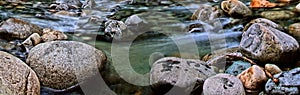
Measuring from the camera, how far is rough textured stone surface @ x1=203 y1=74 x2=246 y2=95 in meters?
3.37

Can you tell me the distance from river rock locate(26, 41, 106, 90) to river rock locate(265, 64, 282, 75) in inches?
71.9

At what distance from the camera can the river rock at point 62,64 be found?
3.68 meters

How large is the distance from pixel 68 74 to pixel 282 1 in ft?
14.8

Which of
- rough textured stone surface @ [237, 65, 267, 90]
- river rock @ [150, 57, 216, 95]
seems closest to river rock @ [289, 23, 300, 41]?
rough textured stone surface @ [237, 65, 267, 90]

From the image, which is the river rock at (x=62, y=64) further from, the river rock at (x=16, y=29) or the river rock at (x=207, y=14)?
the river rock at (x=207, y=14)

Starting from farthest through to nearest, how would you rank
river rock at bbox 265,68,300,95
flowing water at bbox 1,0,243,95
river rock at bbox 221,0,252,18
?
river rock at bbox 221,0,252,18 → flowing water at bbox 1,0,243,95 → river rock at bbox 265,68,300,95

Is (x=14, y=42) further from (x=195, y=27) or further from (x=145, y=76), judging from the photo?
(x=195, y=27)

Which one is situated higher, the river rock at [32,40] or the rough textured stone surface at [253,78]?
the river rock at [32,40]

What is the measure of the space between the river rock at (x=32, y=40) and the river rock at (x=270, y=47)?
106 inches

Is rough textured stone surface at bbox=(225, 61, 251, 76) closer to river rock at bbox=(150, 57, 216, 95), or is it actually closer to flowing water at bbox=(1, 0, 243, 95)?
river rock at bbox=(150, 57, 216, 95)

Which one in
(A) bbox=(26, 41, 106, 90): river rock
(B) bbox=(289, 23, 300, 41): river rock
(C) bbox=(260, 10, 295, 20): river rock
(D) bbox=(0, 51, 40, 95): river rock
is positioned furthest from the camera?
(C) bbox=(260, 10, 295, 20): river rock

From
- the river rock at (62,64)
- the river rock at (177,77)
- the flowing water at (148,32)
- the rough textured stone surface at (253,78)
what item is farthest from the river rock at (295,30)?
the river rock at (62,64)

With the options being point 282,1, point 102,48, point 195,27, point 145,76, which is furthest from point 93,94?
point 282,1

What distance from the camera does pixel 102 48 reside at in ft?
15.6
